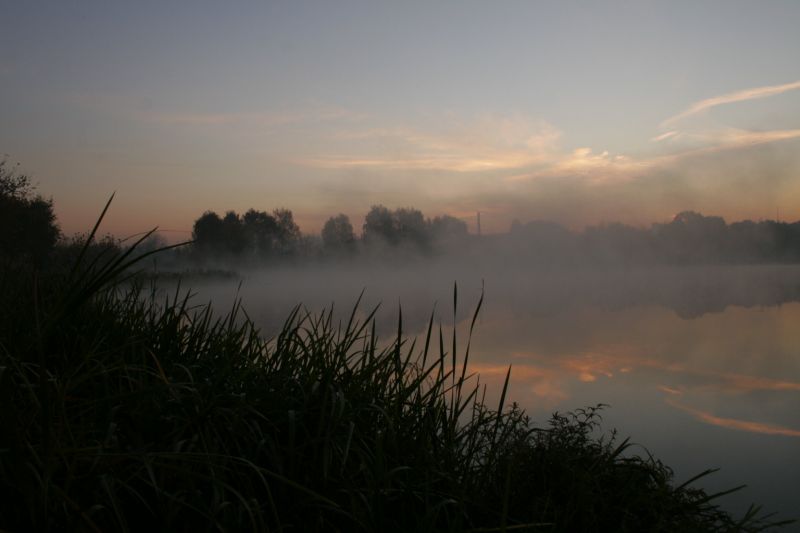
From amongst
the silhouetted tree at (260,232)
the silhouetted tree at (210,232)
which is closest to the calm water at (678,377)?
the silhouetted tree at (210,232)

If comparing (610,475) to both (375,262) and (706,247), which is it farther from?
(706,247)

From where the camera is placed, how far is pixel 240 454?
74.0 inches

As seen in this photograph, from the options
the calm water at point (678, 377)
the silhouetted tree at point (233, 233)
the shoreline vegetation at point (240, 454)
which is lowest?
the calm water at point (678, 377)

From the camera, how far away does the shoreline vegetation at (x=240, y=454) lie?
1.43 meters

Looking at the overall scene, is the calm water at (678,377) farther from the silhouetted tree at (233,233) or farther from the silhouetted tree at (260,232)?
the silhouetted tree at (260,232)

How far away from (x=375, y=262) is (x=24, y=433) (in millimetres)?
75349

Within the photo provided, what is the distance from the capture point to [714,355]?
1238cm

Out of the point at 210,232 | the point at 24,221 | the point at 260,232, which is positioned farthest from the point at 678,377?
the point at 260,232

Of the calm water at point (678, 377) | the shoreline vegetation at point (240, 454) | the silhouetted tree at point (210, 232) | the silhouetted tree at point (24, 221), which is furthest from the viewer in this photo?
the silhouetted tree at point (210, 232)

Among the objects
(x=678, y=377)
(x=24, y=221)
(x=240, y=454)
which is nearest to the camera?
(x=240, y=454)

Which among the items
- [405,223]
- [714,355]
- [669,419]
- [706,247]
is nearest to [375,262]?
[405,223]

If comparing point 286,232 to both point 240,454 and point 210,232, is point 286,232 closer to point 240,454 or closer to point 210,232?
point 210,232

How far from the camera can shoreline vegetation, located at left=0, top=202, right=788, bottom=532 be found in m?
1.43

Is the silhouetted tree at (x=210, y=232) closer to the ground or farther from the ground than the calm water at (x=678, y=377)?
farther from the ground
